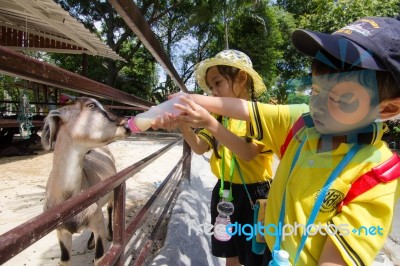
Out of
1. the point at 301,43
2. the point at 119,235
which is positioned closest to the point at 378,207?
the point at 301,43

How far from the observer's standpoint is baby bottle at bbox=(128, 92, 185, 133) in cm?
121

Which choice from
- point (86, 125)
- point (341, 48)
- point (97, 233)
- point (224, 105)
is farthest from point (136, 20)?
point (97, 233)

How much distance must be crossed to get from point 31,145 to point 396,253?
24.8 ft

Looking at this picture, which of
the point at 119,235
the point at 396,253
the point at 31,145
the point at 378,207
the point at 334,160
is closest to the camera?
the point at 378,207

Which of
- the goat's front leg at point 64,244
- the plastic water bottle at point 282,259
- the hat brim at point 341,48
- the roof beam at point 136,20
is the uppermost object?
the roof beam at point 136,20

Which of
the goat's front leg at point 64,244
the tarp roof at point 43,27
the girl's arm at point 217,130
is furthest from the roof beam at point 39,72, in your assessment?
the tarp roof at point 43,27

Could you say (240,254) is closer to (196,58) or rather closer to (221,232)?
(221,232)

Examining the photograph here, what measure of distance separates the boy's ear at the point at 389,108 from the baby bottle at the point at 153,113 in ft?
2.22

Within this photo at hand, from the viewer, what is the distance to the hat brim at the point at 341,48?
31.3 inches

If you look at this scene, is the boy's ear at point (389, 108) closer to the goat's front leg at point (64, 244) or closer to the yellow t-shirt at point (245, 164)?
the yellow t-shirt at point (245, 164)

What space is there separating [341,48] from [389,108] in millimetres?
229

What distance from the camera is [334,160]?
35.5 inches

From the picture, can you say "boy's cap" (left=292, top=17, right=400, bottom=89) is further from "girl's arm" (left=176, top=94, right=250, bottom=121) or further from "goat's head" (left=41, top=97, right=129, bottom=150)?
"goat's head" (left=41, top=97, right=129, bottom=150)

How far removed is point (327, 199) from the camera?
2.78 feet
